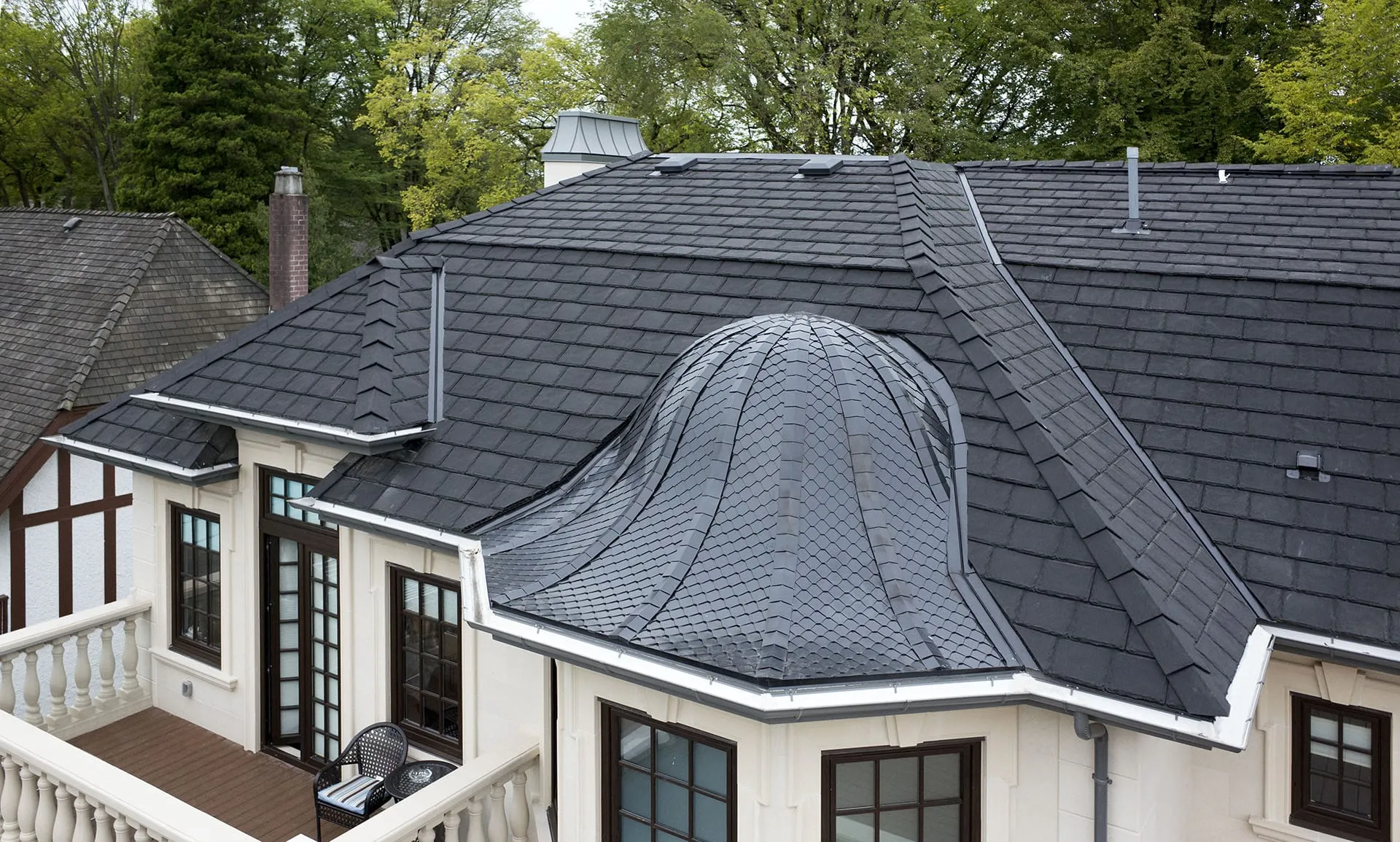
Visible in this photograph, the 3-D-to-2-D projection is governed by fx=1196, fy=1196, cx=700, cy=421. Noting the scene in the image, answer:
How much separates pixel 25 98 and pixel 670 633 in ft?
160

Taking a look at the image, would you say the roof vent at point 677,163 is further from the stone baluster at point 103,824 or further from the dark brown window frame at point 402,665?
the stone baluster at point 103,824

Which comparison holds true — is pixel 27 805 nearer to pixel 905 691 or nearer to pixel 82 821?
pixel 82 821

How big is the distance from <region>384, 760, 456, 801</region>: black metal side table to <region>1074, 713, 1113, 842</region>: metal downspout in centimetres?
486

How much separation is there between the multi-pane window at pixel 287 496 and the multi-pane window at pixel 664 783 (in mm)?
4141

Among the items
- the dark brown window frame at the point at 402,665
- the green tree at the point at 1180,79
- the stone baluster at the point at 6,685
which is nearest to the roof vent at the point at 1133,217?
the dark brown window frame at the point at 402,665

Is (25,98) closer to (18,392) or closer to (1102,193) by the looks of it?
(18,392)

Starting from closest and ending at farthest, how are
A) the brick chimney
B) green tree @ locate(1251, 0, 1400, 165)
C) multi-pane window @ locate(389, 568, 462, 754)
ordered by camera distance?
multi-pane window @ locate(389, 568, 462, 754)
the brick chimney
green tree @ locate(1251, 0, 1400, 165)

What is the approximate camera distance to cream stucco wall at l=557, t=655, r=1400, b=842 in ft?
22.9

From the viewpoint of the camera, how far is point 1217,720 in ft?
20.0

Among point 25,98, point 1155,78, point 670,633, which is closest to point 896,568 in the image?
point 670,633

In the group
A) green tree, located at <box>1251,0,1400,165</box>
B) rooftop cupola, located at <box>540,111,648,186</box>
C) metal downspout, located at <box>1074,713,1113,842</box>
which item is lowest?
metal downspout, located at <box>1074,713,1113,842</box>

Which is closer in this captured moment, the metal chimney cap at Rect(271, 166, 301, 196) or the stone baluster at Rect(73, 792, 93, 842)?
the stone baluster at Rect(73, 792, 93, 842)

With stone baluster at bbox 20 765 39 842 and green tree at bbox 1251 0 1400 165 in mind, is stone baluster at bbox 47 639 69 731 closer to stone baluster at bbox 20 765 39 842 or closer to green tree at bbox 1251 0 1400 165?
stone baluster at bbox 20 765 39 842

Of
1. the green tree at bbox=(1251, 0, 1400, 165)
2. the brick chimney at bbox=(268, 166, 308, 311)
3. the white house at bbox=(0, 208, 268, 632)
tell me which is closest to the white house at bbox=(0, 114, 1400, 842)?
the white house at bbox=(0, 208, 268, 632)
